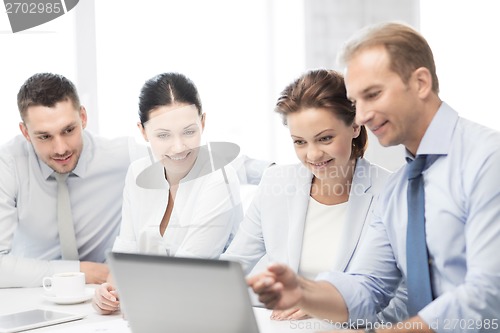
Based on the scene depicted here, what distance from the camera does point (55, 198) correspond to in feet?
8.77

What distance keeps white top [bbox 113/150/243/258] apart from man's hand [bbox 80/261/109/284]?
9 cm

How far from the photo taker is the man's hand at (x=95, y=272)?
2.35 metres

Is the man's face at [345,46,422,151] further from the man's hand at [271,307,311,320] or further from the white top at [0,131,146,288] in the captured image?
the white top at [0,131,146,288]

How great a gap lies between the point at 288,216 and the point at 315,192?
12cm

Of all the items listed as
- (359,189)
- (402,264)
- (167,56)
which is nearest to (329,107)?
(359,189)

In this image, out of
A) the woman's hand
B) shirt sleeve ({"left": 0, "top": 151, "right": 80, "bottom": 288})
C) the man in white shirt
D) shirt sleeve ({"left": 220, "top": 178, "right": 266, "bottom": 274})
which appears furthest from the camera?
the man in white shirt

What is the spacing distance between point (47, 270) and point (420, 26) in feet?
8.07

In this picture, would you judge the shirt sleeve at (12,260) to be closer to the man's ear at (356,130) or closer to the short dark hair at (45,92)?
the short dark hair at (45,92)

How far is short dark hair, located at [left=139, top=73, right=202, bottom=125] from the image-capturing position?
2.32m

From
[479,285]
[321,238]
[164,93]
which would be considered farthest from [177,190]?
[479,285]

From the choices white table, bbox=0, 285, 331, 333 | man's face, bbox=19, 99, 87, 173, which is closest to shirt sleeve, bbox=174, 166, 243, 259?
white table, bbox=0, 285, 331, 333

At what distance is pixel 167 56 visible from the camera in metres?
3.80

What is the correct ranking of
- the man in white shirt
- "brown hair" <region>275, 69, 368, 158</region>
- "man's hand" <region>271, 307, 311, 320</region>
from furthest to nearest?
the man in white shirt, "brown hair" <region>275, 69, 368, 158</region>, "man's hand" <region>271, 307, 311, 320</region>

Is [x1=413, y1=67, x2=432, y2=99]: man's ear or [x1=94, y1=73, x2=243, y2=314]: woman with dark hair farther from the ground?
[x1=413, y1=67, x2=432, y2=99]: man's ear
